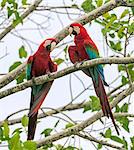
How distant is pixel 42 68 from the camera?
2422 millimetres

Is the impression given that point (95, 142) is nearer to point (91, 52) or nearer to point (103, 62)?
point (91, 52)

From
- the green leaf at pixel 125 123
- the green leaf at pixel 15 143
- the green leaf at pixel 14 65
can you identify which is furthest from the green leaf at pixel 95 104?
the green leaf at pixel 15 143

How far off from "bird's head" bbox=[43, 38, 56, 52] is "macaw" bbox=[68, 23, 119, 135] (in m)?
0.08

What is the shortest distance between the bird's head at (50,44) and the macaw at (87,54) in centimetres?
8

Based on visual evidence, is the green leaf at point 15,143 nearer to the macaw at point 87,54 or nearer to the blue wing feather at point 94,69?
the macaw at point 87,54

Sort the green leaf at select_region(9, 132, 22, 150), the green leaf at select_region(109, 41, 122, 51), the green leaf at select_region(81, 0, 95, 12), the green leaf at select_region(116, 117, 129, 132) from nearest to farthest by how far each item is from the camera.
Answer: the green leaf at select_region(9, 132, 22, 150) < the green leaf at select_region(116, 117, 129, 132) < the green leaf at select_region(109, 41, 122, 51) < the green leaf at select_region(81, 0, 95, 12)

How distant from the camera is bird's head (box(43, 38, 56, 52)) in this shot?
7.88 feet

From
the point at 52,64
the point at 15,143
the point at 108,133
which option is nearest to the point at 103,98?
the point at 108,133

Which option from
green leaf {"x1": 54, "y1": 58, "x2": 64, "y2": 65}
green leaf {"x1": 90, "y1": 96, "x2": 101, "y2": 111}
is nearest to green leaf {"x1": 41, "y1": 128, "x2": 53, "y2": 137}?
green leaf {"x1": 90, "y1": 96, "x2": 101, "y2": 111}

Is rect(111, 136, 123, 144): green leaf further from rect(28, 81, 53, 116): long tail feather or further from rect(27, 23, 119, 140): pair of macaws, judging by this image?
rect(28, 81, 53, 116): long tail feather

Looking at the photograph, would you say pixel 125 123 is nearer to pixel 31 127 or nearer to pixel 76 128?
pixel 76 128

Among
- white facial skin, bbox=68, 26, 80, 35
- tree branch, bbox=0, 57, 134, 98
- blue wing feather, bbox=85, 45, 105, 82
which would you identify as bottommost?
tree branch, bbox=0, 57, 134, 98

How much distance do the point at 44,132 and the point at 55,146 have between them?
0.14 meters

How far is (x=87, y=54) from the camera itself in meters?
2.35
